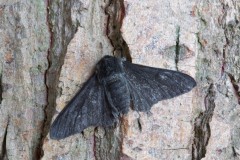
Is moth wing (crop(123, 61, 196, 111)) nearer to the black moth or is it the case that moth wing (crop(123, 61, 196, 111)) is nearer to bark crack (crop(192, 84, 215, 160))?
the black moth

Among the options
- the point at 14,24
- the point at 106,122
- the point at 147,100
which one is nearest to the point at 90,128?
the point at 106,122

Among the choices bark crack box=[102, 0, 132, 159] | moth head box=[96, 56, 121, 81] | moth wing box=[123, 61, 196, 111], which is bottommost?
Answer: moth wing box=[123, 61, 196, 111]

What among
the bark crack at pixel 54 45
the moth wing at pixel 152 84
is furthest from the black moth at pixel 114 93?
the bark crack at pixel 54 45

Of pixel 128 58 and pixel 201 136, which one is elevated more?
pixel 128 58

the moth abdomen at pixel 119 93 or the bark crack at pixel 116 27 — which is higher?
the bark crack at pixel 116 27

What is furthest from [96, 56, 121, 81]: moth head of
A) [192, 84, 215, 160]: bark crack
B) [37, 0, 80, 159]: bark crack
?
[192, 84, 215, 160]: bark crack

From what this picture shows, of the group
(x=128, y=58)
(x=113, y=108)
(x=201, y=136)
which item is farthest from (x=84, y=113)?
(x=201, y=136)

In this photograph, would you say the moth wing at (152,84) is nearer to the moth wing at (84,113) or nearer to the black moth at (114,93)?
the black moth at (114,93)

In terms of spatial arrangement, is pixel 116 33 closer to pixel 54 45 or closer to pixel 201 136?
pixel 54 45
